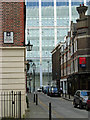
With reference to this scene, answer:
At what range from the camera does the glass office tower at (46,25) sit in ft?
295

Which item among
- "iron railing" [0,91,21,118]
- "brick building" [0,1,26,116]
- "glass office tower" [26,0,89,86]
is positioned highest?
"glass office tower" [26,0,89,86]

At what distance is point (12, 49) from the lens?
51.5ft

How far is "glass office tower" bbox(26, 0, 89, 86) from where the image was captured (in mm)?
90000

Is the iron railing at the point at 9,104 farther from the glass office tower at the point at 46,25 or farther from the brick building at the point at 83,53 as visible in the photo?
the glass office tower at the point at 46,25

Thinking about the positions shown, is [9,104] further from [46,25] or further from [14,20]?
[46,25]

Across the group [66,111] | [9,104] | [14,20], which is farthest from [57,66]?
[9,104]

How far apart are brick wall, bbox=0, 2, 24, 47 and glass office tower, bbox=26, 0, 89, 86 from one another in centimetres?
7283

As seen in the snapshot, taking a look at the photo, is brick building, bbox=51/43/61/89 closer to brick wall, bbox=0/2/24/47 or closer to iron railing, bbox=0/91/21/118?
brick wall, bbox=0/2/24/47

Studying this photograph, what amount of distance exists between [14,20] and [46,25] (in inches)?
3074

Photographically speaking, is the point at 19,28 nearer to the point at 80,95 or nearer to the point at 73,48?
the point at 80,95

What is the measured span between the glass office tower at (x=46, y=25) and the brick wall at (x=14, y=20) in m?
72.8

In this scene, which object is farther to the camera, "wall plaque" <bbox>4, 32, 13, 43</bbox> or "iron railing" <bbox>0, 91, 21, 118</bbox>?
"wall plaque" <bbox>4, 32, 13, 43</bbox>

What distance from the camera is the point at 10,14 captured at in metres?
16.2

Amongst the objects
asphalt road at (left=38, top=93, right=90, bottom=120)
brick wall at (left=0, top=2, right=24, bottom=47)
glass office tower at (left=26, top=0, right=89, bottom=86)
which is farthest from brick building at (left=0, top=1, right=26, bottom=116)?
glass office tower at (left=26, top=0, right=89, bottom=86)
